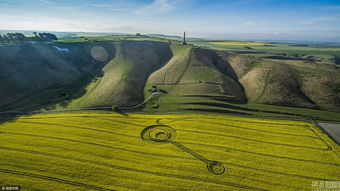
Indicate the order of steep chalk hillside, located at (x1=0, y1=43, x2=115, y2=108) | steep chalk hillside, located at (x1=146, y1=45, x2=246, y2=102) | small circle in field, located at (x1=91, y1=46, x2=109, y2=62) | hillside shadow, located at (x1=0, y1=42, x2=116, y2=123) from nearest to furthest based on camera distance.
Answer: hillside shadow, located at (x1=0, y1=42, x2=116, y2=123) < steep chalk hillside, located at (x1=146, y1=45, x2=246, y2=102) < steep chalk hillside, located at (x1=0, y1=43, x2=115, y2=108) < small circle in field, located at (x1=91, y1=46, x2=109, y2=62)

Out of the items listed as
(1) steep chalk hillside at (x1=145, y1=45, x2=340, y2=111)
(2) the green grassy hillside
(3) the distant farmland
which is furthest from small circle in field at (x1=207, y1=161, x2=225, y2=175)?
(1) steep chalk hillside at (x1=145, y1=45, x2=340, y2=111)

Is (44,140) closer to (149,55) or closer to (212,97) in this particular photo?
(212,97)

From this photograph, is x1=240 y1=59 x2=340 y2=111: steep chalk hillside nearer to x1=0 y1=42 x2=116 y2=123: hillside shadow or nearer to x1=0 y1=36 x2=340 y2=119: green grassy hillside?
x1=0 y1=36 x2=340 y2=119: green grassy hillside

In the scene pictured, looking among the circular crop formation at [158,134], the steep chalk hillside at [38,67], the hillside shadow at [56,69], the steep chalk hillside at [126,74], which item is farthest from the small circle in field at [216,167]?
the steep chalk hillside at [38,67]

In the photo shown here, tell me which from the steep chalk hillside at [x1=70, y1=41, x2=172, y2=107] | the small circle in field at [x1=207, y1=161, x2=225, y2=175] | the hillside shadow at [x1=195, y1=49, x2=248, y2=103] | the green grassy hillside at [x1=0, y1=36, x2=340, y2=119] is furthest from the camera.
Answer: the hillside shadow at [x1=195, y1=49, x2=248, y2=103]

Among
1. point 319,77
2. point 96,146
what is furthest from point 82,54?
point 319,77

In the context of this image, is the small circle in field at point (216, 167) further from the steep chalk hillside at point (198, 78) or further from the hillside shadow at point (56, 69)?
the hillside shadow at point (56, 69)
